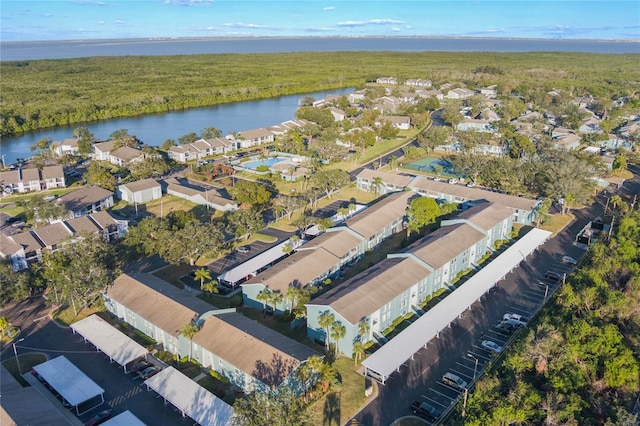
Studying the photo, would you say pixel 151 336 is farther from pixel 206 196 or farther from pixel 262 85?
pixel 262 85

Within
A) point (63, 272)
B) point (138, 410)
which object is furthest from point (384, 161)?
point (138, 410)

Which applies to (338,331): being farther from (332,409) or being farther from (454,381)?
(454,381)

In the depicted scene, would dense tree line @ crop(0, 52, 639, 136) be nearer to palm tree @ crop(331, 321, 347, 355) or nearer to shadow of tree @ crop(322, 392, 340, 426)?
palm tree @ crop(331, 321, 347, 355)

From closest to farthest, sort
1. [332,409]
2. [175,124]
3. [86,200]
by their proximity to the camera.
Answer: [332,409]
[86,200]
[175,124]

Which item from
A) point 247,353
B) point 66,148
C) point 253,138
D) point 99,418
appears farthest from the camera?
point 253,138

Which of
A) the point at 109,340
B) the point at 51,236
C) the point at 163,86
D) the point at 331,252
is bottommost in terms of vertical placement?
the point at 109,340

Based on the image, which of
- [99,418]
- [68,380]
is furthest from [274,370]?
[68,380]
